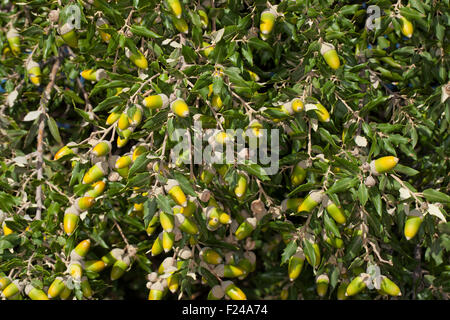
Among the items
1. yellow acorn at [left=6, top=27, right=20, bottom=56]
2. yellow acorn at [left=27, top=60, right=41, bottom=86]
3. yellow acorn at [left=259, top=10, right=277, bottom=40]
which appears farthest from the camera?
yellow acorn at [left=6, top=27, right=20, bottom=56]

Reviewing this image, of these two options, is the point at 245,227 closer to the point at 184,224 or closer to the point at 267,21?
the point at 184,224

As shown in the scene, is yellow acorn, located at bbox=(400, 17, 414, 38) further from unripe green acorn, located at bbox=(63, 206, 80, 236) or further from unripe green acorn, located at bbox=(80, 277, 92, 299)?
unripe green acorn, located at bbox=(80, 277, 92, 299)

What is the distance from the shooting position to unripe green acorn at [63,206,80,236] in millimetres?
1919

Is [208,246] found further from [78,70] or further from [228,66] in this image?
[78,70]

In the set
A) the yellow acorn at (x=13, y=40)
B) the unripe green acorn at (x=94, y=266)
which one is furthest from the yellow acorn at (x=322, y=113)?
the yellow acorn at (x=13, y=40)

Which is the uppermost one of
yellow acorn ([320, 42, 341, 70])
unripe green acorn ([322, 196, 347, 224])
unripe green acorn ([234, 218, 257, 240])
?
yellow acorn ([320, 42, 341, 70])

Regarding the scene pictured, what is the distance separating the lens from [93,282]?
2.14 metres

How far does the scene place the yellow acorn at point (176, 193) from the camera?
1.68 meters

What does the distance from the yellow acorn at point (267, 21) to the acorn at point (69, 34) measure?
0.76 meters

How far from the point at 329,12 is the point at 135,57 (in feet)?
2.62

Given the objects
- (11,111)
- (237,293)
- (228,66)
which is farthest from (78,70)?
(237,293)

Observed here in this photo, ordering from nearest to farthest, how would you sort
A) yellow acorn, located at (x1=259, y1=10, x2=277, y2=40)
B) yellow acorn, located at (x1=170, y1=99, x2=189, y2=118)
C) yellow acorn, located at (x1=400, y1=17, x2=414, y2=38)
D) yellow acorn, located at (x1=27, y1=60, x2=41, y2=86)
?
1. yellow acorn, located at (x1=170, y1=99, x2=189, y2=118)
2. yellow acorn, located at (x1=259, y1=10, x2=277, y2=40)
3. yellow acorn, located at (x1=400, y1=17, x2=414, y2=38)
4. yellow acorn, located at (x1=27, y1=60, x2=41, y2=86)

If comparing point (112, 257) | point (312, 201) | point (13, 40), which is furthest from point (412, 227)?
point (13, 40)

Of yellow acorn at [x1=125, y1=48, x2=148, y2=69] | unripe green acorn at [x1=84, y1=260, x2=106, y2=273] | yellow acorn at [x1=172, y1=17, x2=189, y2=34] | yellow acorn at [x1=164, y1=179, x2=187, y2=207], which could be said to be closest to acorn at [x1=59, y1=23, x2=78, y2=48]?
yellow acorn at [x1=125, y1=48, x2=148, y2=69]
